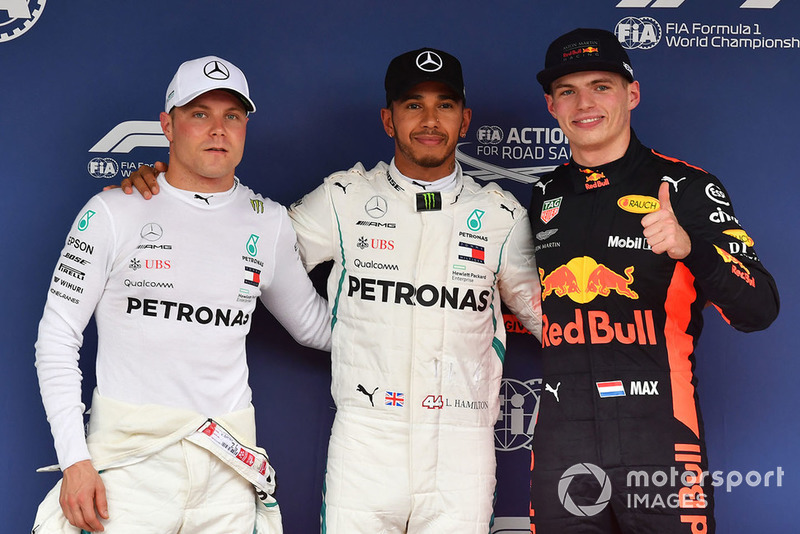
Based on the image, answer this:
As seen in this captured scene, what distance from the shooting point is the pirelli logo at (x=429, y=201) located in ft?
7.79

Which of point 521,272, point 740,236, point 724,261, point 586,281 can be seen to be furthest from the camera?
point 521,272

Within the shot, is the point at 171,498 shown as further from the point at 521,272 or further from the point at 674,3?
the point at 674,3

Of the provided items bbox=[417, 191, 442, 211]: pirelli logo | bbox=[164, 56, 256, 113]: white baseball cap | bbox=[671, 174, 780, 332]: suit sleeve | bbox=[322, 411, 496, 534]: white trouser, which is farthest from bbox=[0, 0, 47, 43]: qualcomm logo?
bbox=[671, 174, 780, 332]: suit sleeve

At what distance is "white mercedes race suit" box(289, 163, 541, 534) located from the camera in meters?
2.27

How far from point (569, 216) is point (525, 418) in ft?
2.67

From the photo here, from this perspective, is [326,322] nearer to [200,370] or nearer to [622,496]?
[200,370]

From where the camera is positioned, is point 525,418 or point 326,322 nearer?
point 326,322

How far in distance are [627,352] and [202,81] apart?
1.32 metres

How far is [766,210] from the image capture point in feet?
8.95

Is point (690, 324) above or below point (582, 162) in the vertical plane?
below

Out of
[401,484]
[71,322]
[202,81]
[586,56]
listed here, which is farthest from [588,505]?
[202,81]

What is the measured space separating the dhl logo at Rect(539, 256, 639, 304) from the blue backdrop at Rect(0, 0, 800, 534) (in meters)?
0.57

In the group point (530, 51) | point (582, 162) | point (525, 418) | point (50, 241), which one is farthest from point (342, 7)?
point (525, 418)

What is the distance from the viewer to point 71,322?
2.08m
